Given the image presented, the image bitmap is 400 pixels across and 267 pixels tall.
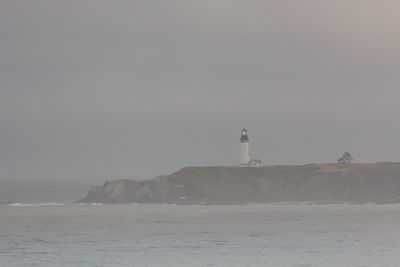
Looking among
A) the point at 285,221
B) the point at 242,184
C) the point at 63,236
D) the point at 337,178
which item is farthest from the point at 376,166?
the point at 63,236

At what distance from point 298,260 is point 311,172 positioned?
98.5m

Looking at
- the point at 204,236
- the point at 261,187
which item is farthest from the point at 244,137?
the point at 204,236

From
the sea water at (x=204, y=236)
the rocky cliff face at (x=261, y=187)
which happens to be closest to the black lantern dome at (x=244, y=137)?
the rocky cliff face at (x=261, y=187)

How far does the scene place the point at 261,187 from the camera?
16388cm

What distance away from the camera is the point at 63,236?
93000 mm

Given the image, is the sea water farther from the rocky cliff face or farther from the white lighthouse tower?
the white lighthouse tower

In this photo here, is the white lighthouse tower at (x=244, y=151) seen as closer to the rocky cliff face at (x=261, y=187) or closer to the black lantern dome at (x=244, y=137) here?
the black lantern dome at (x=244, y=137)

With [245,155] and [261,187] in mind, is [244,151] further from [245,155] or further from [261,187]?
[261,187]

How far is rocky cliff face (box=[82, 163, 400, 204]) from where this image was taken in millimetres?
160013

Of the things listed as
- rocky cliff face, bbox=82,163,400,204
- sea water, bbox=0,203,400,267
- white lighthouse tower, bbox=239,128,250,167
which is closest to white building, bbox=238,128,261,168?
white lighthouse tower, bbox=239,128,250,167

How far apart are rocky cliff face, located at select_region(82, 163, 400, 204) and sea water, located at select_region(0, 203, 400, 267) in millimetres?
14504

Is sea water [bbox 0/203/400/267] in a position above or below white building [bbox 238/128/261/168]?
below

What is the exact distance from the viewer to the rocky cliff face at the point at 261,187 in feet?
525

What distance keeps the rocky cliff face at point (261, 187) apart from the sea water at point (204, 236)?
14.5 m
